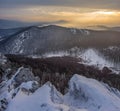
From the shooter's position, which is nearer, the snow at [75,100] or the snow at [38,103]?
the snow at [38,103]

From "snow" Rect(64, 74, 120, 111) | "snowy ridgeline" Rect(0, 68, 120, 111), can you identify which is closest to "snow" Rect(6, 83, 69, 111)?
"snowy ridgeline" Rect(0, 68, 120, 111)

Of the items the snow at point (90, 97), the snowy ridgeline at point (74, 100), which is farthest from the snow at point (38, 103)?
the snow at point (90, 97)

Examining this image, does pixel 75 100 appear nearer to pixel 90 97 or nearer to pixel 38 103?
pixel 90 97

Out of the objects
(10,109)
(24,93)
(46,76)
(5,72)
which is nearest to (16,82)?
(24,93)

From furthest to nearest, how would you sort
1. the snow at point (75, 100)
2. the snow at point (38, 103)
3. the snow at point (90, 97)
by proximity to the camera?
the snow at point (90, 97), the snow at point (75, 100), the snow at point (38, 103)

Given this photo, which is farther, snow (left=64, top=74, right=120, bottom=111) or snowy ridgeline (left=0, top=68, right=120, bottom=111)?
snow (left=64, top=74, right=120, bottom=111)

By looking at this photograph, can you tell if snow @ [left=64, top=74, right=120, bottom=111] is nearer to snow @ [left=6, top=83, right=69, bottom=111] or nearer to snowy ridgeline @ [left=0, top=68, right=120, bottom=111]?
snowy ridgeline @ [left=0, top=68, right=120, bottom=111]

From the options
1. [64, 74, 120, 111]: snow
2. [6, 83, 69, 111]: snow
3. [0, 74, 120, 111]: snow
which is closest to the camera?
[6, 83, 69, 111]: snow

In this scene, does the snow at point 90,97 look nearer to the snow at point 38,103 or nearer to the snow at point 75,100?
the snow at point 75,100

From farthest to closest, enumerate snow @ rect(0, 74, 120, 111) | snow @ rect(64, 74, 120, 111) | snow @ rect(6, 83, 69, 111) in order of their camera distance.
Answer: snow @ rect(64, 74, 120, 111), snow @ rect(0, 74, 120, 111), snow @ rect(6, 83, 69, 111)
